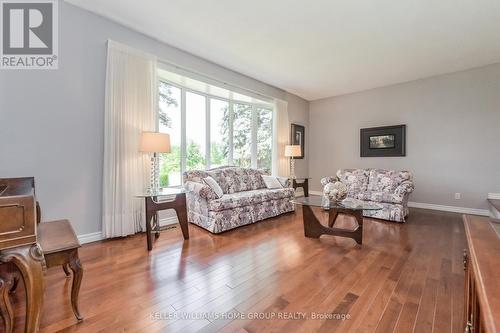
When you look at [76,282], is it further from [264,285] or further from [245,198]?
[245,198]

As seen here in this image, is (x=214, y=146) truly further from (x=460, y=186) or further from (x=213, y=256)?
(x=460, y=186)

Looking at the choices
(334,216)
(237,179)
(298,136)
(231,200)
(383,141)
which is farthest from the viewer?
(298,136)

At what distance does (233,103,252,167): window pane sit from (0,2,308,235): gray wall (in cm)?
246

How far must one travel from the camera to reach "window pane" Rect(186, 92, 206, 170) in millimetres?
4043

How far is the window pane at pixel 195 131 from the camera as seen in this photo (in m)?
4.04

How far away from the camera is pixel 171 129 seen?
3.76 m

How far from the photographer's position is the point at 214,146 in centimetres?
449

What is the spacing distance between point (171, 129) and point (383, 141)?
466 centimetres

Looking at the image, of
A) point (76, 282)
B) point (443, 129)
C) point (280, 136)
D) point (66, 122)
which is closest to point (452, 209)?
point (443, 129)

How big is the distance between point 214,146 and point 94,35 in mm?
2429

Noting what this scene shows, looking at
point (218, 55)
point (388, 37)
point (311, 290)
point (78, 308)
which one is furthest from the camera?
point (218, 55)

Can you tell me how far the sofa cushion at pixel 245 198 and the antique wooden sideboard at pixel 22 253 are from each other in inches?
79.5

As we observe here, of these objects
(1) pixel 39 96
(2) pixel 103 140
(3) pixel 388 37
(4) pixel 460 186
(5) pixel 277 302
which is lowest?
(5) pixel 277 302

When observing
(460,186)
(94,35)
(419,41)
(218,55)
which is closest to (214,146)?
(218,55)
